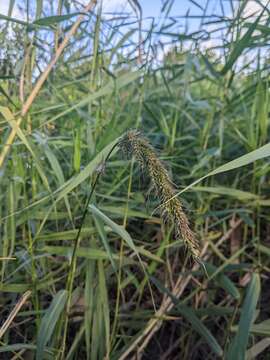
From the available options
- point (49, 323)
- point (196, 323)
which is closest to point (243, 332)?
point (196, 323)

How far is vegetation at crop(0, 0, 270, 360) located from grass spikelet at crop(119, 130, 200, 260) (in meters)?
0.09

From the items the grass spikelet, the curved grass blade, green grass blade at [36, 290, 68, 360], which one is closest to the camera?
the grass spikelet

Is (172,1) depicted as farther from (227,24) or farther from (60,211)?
(60,211)

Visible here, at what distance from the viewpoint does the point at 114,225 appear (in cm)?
75

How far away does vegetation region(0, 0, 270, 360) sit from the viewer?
85cm

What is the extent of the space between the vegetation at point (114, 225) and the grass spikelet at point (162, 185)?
3.7 inches

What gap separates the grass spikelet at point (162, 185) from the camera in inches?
20.3

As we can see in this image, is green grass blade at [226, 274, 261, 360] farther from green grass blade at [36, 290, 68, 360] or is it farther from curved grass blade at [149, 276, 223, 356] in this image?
green grass blade at [36, 290, 68, 360]

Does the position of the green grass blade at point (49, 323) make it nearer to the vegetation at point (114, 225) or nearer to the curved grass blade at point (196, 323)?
the vegetation at point (114, 225)

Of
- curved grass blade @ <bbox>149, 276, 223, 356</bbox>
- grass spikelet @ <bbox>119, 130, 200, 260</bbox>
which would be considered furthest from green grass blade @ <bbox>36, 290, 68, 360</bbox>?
grass spikelet @ <bbox>119, 130, 200, 260</bbox>

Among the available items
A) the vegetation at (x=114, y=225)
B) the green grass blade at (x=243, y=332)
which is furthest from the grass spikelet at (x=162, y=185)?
the green grass blade at (x=243, y=332)

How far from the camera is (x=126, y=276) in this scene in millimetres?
1067

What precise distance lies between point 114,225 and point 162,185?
22 centimetres

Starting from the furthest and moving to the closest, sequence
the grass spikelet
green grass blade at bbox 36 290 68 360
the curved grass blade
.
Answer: the curved grass blade < green grass blade at bbox 36 290 68 360 < the grass spikelet
